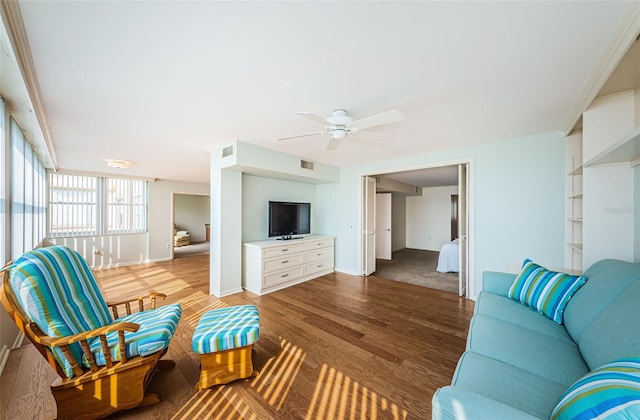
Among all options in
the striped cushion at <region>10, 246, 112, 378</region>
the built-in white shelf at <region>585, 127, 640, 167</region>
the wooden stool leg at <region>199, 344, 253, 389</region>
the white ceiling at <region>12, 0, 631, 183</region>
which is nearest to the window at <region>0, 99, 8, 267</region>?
the white ceiling at <region>12, 0, 631, 183</region>

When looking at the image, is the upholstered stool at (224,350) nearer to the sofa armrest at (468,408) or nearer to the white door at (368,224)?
the sofa armrest at (468,408)

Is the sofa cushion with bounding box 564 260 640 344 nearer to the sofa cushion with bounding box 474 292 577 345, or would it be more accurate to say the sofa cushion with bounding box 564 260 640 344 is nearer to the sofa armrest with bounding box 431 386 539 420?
the sofa cushion with bounding box 474 292 577 345

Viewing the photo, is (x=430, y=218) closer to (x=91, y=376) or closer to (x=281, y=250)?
(x=281, y=250)

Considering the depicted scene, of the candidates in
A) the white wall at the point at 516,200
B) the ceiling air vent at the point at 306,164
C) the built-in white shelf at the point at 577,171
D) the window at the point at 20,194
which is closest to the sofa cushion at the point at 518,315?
the white wall at the point at 516,200

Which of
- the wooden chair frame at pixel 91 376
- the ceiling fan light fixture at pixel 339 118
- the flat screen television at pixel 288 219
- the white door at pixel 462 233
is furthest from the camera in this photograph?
the flat screen television at pixel 288 219

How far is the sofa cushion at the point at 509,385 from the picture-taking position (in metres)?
1.00

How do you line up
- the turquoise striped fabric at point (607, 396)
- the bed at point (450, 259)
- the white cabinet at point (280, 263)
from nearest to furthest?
the turquoise striped fabric at point (607, 396) < the white cabinet at point (280, 263) < the bed at point (450, 259)

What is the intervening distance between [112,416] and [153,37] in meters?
2.34

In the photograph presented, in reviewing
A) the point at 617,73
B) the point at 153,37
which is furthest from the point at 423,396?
the point at 153,37

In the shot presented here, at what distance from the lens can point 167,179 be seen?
21.4ft

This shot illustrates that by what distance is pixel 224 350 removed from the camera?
1.71 m

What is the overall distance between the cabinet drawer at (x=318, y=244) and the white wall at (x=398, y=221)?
3474mm

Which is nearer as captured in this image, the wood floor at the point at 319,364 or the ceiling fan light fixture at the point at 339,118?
the wood floor at the point at 319,364

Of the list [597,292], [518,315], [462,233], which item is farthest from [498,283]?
[462,233]
